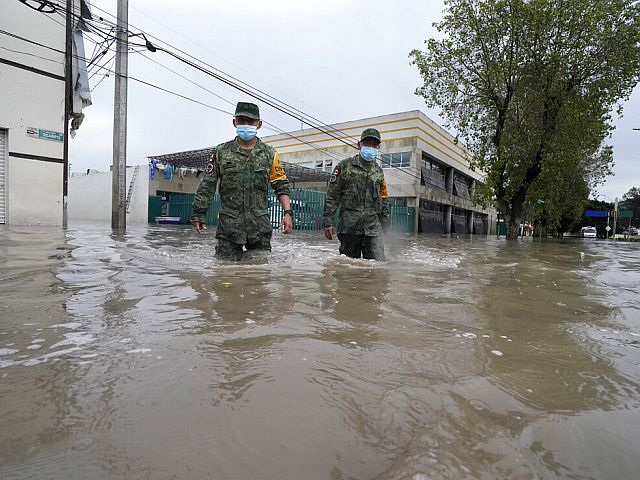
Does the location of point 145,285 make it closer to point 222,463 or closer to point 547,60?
point 222,463

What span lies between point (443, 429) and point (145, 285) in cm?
253

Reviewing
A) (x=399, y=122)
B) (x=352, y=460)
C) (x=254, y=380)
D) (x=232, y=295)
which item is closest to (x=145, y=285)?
(x=232, y=295)

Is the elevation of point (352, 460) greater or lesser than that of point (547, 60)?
lesser

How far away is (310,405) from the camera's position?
3.87 feet

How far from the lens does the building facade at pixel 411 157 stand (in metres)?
25.6

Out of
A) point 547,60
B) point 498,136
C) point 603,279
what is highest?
point 547,60

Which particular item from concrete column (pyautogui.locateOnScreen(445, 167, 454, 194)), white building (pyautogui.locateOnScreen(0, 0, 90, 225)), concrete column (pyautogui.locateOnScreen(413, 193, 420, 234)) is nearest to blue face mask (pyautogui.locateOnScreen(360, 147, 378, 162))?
white building (pyautogui.locateOnScreen(0, 0, 90, 225))

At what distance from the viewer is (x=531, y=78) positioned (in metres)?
14.2

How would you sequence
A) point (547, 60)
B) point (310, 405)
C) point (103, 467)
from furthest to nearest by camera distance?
point (547, 60) → point (310, 405) → point (103, 467)

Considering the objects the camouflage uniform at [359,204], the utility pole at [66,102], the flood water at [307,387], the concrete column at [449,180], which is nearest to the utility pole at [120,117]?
the utility pole at [66,102]

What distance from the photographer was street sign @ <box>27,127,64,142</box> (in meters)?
10.9

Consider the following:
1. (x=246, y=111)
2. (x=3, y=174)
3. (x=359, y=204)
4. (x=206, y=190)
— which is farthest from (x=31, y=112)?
(x=359, y=204)

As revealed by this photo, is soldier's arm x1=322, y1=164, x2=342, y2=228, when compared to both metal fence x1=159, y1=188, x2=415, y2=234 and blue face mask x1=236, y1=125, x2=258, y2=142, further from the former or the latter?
metal fence x1=159, y1=188, x2=415, y2=234

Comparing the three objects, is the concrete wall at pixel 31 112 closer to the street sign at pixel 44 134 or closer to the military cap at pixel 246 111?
the street sign at pixel 44 134
